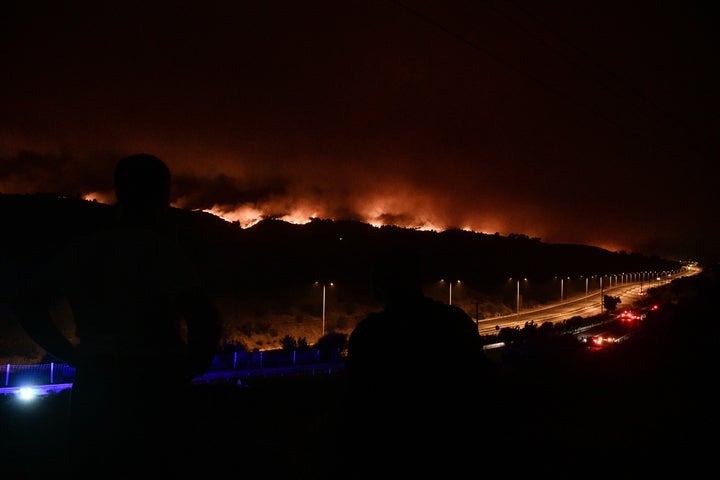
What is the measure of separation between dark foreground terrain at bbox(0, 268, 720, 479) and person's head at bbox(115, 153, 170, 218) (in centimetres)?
101

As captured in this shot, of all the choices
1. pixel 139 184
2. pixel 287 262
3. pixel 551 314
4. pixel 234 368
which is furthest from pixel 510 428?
pixel 551 314

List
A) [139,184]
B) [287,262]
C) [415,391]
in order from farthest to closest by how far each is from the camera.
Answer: [287,262] → [415,391] → [139,184]

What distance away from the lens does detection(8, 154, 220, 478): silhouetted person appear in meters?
1.90

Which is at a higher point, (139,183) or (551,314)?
(139,183)

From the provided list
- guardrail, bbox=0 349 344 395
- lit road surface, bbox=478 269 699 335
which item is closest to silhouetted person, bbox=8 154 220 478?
guardrail, bbox=0 349 344 395

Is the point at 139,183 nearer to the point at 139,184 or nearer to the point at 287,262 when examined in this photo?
the point at 139,184

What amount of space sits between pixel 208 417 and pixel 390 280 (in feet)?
20.7

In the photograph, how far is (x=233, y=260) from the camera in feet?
235

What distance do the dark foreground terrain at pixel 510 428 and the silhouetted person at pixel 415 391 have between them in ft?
0.07

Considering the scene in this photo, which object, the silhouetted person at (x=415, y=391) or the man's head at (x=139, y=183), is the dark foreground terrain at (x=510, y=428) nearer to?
the silhouetted person at (x=415, y=391)

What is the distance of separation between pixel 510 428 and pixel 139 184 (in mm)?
2143

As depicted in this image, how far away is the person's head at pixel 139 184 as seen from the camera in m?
2.14

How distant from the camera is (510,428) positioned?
2.32 metres

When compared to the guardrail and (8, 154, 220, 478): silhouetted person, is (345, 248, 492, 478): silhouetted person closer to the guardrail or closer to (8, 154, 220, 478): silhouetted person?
(8, 154, 220, 478): silhouetted person
